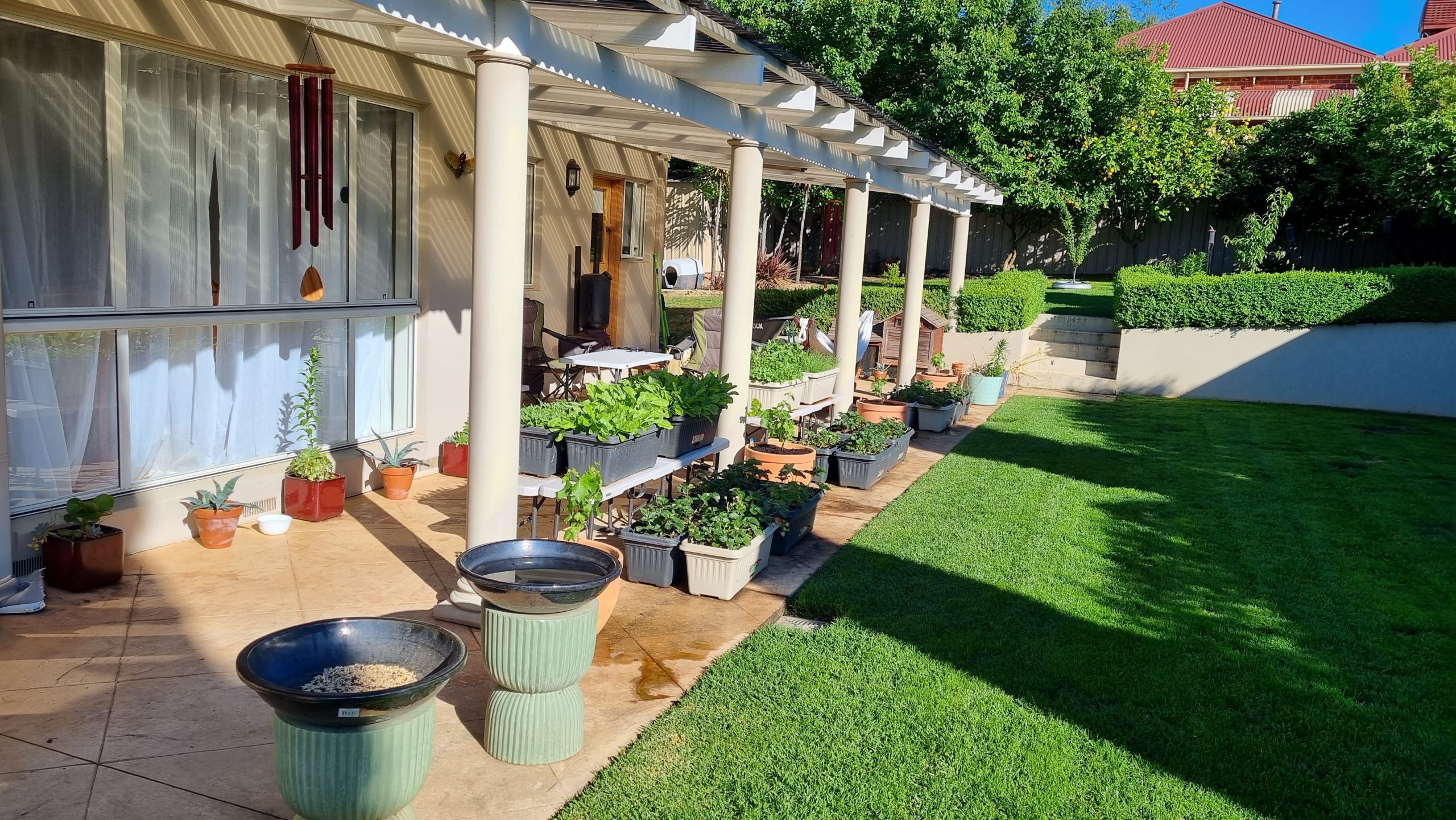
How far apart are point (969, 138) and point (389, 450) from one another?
15.9 m

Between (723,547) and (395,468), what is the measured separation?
8.47ft

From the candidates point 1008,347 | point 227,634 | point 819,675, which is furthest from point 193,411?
point 1008,347

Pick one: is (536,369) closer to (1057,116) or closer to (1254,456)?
(1254,456)

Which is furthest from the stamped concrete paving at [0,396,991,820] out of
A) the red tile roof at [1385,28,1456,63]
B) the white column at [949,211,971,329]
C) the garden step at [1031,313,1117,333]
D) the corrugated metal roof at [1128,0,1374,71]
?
the corrugated metal roof at [1128,0,1374,71]

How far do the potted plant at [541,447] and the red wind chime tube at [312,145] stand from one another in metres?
1.42

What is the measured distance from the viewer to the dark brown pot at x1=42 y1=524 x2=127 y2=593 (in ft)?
15.3

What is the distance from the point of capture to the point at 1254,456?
10070mm

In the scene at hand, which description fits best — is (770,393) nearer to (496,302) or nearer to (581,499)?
(581,499)

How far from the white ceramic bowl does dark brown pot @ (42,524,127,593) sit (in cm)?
99

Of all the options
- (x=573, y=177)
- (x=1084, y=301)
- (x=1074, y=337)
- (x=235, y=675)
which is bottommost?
(x=235, y=675)

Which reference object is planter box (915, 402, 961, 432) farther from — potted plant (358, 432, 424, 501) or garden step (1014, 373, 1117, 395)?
potted plant (358, 432, 424, 501)

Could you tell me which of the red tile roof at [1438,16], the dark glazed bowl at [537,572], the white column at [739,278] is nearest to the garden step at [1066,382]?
→ the white column at [739,278]

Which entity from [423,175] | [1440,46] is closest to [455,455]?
[423,175]

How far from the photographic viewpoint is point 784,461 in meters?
7.35
